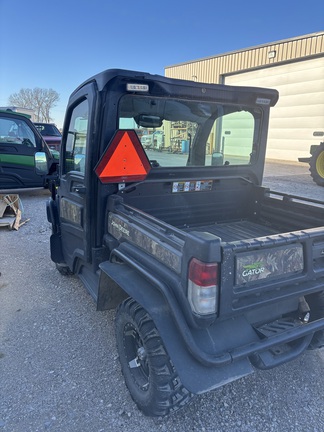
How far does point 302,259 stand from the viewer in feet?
6.53

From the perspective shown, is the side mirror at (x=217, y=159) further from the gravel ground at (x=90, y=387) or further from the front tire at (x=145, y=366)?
the gravel ground at (x=90, y=387)

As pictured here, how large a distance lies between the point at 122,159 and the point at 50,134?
10.9 m

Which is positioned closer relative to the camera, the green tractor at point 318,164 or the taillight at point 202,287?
the taillight at point 202,287

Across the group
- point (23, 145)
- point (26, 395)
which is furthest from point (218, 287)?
point (23, 145)

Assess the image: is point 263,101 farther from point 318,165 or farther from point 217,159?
point 318,165

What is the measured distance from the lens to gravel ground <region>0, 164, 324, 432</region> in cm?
203

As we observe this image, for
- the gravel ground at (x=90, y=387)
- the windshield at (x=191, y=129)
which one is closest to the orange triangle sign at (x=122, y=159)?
the windshield at (x=191, y=129)

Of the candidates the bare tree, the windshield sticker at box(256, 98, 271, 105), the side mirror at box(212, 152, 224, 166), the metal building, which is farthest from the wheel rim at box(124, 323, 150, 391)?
the bare tree

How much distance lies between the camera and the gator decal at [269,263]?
175 centimetres

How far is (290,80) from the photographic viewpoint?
596 inches

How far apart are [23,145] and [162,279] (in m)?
7.15

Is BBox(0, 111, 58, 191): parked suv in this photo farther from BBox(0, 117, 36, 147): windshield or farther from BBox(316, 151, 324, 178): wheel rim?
BBox(316, 151, 324, 178): wheel rim

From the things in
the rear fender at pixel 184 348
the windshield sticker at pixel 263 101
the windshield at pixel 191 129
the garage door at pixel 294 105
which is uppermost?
the garage door at pixel 294 105

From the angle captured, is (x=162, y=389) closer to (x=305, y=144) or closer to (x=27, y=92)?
(x=305, y=144)
